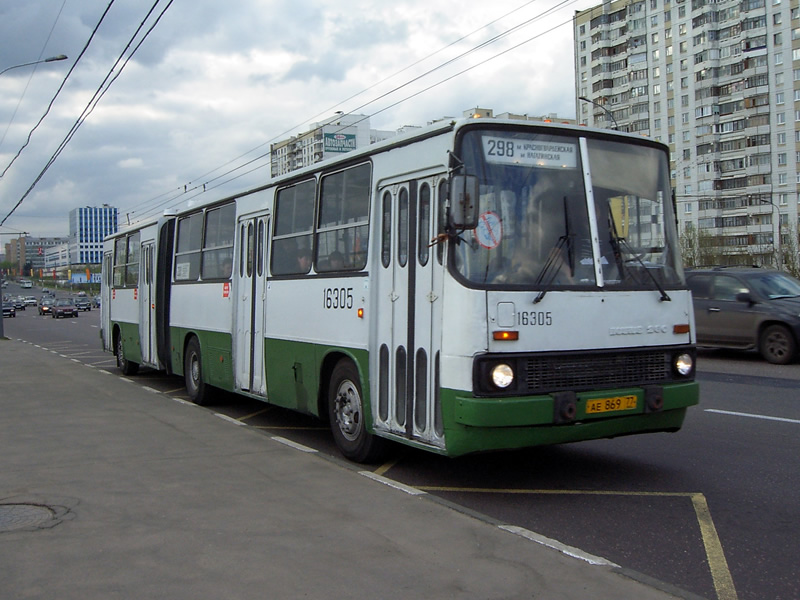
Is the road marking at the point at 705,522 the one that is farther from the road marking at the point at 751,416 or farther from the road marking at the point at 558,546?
the road marking at the point at 751,416

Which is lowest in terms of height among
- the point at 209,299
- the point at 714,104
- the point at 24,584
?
the point at 24,584

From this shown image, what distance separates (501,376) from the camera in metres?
6.29

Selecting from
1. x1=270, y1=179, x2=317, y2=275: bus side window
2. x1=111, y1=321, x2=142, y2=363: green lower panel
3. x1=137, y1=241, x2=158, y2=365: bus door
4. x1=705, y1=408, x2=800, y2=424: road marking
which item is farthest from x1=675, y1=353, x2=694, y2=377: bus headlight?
x1=111, y1=321, x2=142, y2=363: green lower panel

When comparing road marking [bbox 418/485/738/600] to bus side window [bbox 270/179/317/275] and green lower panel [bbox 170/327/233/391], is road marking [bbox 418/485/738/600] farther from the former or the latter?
green lower panel [bbox 170/327/233/391]

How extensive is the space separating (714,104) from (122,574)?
94.3 metres

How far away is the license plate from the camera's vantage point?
6.54 metres

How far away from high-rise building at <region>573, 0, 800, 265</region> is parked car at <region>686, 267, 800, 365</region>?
202ft

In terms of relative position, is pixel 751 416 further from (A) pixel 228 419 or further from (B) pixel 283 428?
(A) pixel 228 419

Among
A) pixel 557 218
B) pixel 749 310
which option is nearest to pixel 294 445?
pixel 557 218

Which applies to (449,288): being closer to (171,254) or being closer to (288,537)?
(288,537)

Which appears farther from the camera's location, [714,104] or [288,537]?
[714,104]

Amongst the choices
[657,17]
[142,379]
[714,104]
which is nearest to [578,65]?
[657,17]

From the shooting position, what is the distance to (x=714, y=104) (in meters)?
89.6

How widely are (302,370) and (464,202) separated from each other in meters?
3.51
